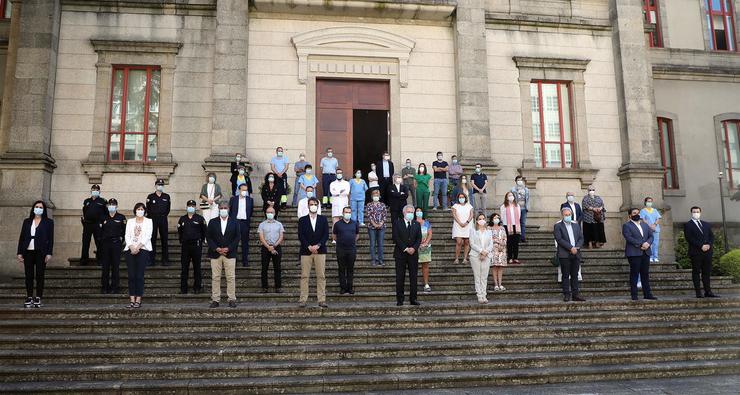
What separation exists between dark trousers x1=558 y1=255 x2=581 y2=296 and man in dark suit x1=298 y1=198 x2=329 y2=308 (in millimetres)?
4573

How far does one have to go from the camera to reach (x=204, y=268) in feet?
38.8

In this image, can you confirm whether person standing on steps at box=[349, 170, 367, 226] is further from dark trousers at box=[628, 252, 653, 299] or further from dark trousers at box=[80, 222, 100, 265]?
dark trousers at box=[628, 252, 653, 299]

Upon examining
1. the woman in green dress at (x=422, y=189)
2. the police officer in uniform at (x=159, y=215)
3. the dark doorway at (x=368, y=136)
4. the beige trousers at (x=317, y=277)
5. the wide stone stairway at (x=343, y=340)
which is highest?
the dark doorway at (x=368, y=136)

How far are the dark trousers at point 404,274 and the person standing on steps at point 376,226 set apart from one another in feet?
6.50

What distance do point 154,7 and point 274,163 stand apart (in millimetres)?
6012

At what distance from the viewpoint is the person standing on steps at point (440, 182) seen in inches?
582

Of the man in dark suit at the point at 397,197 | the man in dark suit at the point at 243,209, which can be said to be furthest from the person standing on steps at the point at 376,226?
the man in dark suit at the point at 243,209

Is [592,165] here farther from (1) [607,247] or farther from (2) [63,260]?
(2) [63,260]

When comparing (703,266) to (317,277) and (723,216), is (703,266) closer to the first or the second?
(317,277)

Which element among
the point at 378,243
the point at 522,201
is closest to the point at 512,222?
the point at 522,201

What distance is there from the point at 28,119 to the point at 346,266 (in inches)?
389

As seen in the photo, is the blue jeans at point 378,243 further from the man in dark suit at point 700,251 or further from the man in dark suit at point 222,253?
the man in dark suit at point 700,251

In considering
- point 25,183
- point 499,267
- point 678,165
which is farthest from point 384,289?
point 678,165

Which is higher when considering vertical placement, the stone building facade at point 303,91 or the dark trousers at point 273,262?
the stone building facade at point 303,91
